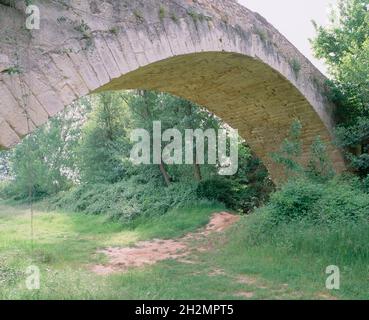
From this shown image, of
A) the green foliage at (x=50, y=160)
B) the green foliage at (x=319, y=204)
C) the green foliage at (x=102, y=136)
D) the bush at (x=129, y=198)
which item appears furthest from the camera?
the green foliage at (x=50, y=160)

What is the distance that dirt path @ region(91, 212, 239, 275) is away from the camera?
285 inches

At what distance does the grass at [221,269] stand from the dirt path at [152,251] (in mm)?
309

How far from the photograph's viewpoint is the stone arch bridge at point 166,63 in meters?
3.85

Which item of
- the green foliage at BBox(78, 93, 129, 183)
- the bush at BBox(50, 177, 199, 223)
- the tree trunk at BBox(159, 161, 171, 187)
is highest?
the green foliage at BBox(78, 93, 129, 183)

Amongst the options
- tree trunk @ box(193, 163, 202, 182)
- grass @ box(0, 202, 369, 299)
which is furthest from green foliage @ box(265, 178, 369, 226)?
tree trunk @ box(193, 163, 202, 182)

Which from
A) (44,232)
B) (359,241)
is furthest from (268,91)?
(44,232)

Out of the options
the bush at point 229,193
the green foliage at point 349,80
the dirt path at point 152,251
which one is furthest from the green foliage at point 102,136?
the green foliage at point 349,80

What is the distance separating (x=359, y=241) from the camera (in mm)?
6234

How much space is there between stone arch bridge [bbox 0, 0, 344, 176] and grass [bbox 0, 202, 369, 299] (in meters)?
2.25

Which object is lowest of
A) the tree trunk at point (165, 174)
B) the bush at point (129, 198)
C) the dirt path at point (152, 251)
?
the dirt path at point (152, 251)

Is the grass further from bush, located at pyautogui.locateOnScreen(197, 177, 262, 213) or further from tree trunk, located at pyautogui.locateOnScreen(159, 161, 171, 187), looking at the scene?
tree trunk, located at pyautogui.locateOnScreen(159, 161, 171, 187)

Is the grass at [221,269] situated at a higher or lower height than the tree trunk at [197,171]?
lower

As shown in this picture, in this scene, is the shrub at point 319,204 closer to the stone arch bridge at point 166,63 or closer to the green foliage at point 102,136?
the stone arch bridge at point 166,63

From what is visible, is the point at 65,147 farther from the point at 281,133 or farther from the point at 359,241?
the point at 359,241
